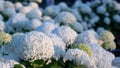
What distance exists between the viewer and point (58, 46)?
3887 millimetres

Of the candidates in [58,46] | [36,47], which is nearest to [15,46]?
[36,47]

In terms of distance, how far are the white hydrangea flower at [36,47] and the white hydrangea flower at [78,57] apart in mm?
174

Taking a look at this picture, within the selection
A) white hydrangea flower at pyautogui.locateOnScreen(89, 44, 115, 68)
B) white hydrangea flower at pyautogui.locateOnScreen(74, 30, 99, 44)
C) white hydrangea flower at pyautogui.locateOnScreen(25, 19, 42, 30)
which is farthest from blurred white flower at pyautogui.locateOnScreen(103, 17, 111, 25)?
white hydrangea flower at pyautogui.locateOnScreen(89, 44, 115, 68)

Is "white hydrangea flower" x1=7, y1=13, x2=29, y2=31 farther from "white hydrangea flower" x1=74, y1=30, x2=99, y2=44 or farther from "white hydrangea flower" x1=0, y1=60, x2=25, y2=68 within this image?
"white hydrangea flower" x1=0, y1=60, x2=25, y2=68

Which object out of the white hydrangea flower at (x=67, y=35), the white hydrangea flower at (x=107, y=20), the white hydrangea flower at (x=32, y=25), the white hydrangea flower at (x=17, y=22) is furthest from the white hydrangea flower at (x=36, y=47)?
the white hydrangea flower at (x=107, y=20)

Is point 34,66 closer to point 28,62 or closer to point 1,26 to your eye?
point 28,62

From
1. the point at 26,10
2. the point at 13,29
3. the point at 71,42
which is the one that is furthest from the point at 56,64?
the point at 26,10

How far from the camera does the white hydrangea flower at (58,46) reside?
380 centimetres

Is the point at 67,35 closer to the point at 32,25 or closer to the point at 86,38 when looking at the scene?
the point at 86,38

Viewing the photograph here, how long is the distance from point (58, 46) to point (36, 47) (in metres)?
0.42

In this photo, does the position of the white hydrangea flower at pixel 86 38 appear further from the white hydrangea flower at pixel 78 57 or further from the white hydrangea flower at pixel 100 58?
the white hydrangea flower at pixel 78 57

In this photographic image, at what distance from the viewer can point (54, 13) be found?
8414mm

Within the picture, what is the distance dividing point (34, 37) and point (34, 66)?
23 cm

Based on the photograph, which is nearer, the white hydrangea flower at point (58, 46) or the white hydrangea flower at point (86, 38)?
the white hydrangea flower at point (58, 46)
